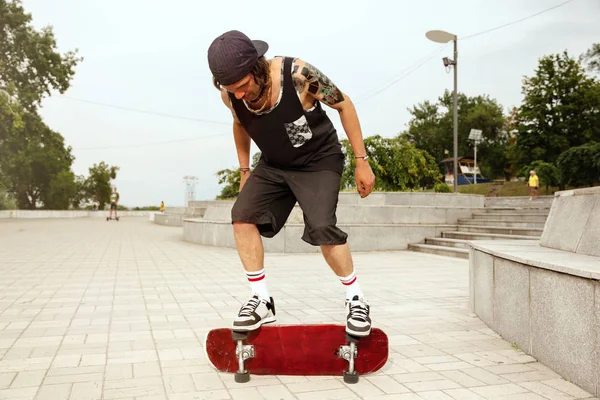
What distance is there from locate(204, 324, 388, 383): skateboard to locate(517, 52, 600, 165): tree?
138 feet

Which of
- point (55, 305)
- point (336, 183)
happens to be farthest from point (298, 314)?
point (55, 305)

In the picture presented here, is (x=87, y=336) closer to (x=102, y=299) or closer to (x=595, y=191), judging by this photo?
(x=102, y=299)

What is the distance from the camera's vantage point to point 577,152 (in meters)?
32.9

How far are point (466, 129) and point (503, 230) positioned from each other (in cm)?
5597

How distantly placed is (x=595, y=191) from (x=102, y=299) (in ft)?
16.6

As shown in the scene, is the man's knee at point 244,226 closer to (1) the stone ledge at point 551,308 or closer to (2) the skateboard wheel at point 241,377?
(2) the skateboard wheel at point 241,377

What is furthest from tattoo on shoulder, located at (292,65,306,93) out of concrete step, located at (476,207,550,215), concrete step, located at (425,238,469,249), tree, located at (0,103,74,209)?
tree, located at (0,103,74,209)

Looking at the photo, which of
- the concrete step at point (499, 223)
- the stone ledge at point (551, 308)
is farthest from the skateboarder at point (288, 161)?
the concrete step at point (499, 223)

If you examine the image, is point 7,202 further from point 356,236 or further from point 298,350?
point 298,350

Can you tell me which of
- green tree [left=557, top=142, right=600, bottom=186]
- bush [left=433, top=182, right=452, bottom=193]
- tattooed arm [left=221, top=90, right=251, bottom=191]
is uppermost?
green tree [left=557, top=142, right=600, bottom=186]

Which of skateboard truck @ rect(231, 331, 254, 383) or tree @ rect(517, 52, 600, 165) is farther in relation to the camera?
tree @ rect(517, 52, 600, 165)

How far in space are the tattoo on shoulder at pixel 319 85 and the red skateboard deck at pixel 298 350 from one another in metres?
1.33

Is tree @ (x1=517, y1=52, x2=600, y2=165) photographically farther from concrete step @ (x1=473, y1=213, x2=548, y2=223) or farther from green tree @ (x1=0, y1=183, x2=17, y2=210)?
green tree @ (x1=0, y1=183, x2=17, y2=210)

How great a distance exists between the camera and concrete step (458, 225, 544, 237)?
37.8ft
